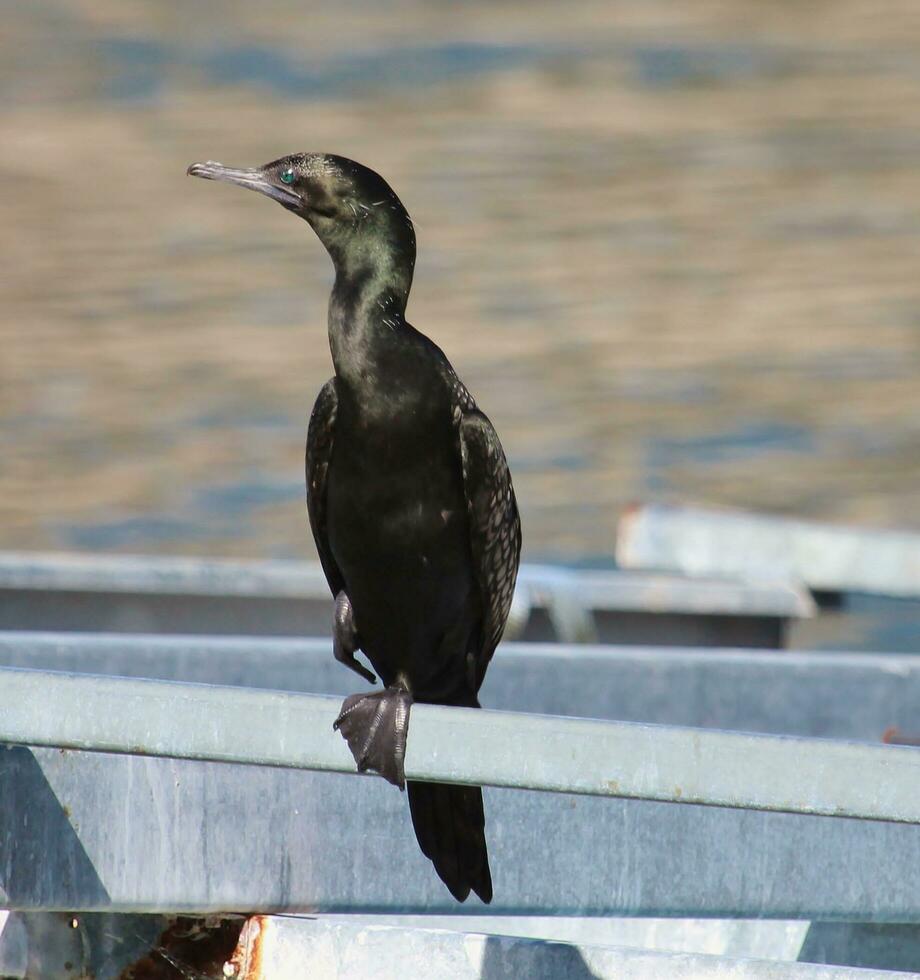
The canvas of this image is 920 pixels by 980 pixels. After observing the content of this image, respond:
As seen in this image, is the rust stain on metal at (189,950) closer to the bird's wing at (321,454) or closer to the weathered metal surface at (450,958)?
the weathered metal surface at (450,958)

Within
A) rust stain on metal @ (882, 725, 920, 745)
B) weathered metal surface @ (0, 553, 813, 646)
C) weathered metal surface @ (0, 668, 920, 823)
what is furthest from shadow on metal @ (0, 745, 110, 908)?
weathered metal surface @ (0, 553, 813, 646)

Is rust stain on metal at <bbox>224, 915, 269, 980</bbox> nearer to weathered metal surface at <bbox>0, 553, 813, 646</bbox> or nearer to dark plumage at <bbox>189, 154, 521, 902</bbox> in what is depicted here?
dark plumage at <bbox>189, 154, 521, 902</bbox>

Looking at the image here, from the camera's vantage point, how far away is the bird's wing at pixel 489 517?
2.57 m

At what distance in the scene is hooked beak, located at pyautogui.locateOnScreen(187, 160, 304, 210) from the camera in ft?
8.23

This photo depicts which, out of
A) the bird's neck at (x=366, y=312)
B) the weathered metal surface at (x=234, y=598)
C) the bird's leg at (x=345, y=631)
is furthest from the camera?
the weathered metal surface at (x=234, y=598)

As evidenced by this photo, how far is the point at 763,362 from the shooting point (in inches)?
363

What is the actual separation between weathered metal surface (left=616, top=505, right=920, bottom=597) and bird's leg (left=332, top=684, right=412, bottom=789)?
2415 mm

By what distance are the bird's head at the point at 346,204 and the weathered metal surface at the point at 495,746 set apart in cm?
72

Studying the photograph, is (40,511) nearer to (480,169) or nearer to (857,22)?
(480,169)

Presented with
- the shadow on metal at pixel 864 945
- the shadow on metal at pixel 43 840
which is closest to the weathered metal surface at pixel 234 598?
the shadow on metal at pixel 864 945

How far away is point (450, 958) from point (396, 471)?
62 centimetres

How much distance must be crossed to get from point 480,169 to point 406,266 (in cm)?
979

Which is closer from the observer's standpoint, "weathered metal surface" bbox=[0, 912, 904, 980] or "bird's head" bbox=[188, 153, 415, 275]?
"weathered metal surface" bbox=[0, 912, 904, 980]

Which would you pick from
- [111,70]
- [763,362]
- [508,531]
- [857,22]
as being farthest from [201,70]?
[508,531]
